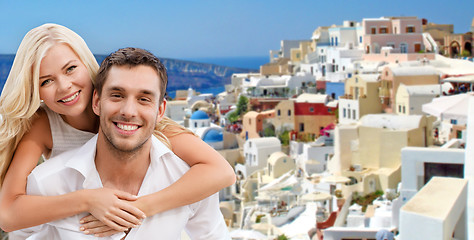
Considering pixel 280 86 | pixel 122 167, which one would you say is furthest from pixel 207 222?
pixel 280 86

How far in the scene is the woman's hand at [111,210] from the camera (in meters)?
1.62

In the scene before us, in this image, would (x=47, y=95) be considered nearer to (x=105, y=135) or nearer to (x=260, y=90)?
(x=105, y=135)

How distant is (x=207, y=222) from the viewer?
1872mm

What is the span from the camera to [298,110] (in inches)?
997

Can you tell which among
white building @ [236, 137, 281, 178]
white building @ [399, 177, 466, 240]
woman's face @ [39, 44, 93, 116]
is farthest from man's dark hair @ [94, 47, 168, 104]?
white building @ [236, 137, 281, 178]

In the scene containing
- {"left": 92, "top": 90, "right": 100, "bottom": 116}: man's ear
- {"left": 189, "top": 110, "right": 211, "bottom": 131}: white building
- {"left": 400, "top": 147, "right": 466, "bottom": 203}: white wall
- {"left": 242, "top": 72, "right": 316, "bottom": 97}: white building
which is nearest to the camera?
{"left": 92, "top": 90, "right": 100, "bottom": 116}: man's ear

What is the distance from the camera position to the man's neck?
1.70 metres

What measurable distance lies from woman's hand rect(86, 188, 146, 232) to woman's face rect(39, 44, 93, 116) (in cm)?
29

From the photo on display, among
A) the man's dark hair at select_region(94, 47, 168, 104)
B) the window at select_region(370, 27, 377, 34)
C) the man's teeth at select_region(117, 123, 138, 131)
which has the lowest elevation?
the man's teeth at select_region(117, 123, 138, 131)

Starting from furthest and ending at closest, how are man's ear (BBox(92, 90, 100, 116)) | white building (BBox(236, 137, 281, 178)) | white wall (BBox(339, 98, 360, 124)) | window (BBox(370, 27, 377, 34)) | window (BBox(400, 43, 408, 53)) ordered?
1. window (BBox(370, 27, 377, 34))
2. window (BBox(400, 43, 408, 53))
3. white building (BBox(236, 137, 281, 178))
4. white wall (BBox(339, 98, 360, 124))
5. man's ear (BBox(92, 90, 100, 116))

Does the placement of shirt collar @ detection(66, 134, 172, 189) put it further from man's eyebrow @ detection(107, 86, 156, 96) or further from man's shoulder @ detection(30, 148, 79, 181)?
man's eyebrow @ detection(107, 86, 156, 96)

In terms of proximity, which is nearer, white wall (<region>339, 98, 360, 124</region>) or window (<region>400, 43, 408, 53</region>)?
white wall (<region>339, 98, 360, 124</region>)

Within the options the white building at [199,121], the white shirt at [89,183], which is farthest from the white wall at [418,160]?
the white building at [199,121]

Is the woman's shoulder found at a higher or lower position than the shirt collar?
higher
